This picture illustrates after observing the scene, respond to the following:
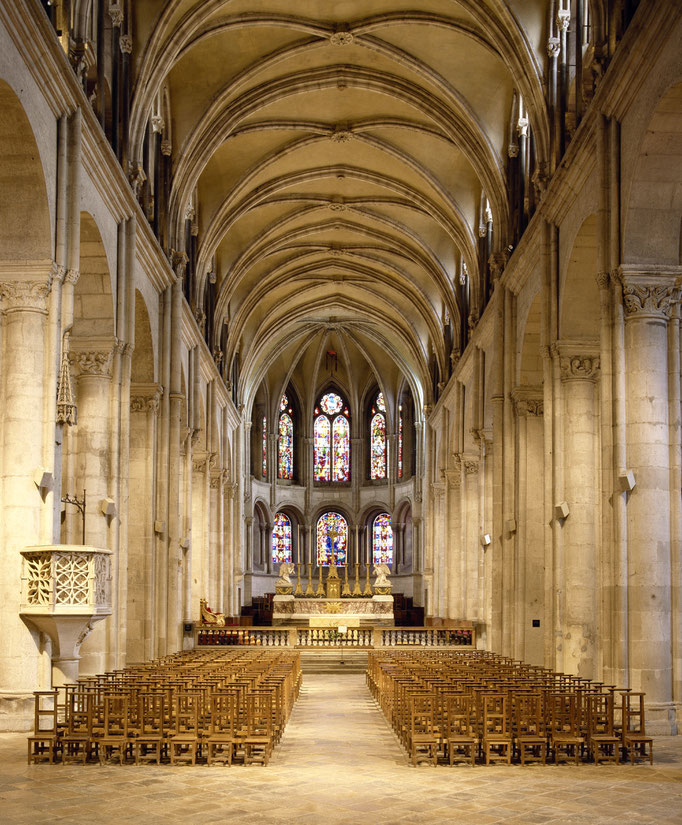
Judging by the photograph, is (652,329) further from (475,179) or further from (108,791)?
(475,179)

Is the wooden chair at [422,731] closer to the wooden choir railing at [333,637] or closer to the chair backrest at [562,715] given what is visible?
the chair backrest at [562,715]

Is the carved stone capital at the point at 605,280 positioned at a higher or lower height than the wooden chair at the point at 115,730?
higher

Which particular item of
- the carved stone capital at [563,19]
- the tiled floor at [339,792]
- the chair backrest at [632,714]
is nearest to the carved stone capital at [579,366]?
the carved stone capital at [563,19]

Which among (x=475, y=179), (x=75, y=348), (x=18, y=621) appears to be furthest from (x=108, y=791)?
(x=475, y=179)

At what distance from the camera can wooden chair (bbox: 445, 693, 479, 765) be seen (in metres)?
13.2

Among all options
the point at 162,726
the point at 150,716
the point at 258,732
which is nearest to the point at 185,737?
the point at 162,726

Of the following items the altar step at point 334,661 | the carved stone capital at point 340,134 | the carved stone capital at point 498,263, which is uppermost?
the carved stone capital at point 340,134

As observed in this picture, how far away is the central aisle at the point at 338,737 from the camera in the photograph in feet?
44.9

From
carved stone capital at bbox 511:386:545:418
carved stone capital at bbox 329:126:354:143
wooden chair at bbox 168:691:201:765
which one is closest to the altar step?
carved stone capital at bbox 511:386:545:418

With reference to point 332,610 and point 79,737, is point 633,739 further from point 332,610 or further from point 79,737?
point 332,610

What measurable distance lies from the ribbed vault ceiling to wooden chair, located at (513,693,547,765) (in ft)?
47.6

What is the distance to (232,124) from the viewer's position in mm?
30812

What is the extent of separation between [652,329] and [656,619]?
4.65 m

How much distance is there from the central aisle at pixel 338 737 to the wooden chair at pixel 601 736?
2343 millimetres
